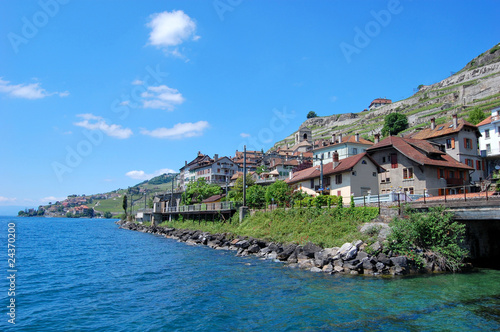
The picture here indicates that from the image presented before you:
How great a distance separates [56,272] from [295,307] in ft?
74.8

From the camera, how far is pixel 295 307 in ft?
54.6

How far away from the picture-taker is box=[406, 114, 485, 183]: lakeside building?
51844mm

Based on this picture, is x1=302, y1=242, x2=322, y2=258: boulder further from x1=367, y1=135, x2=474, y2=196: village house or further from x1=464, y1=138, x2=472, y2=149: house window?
x1=464, y1=138, x2=472, y2=149: house window

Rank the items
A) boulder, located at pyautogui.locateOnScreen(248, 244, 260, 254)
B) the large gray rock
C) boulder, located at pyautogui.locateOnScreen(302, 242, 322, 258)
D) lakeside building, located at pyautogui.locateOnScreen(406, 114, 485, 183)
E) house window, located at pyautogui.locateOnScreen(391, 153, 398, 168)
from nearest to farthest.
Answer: the large gray rock < boulder, located at pyautogui.locateOnScreen(302, 242, 322, 258) < boulder, located at pyautogui.locateOnScreen(248, 244, 260, 254) < house window, located at pyautogui.locateOnScreen(391, 153, 398, 168) < lakeside building, located at pyautogui.locateOnScreen(406, 114, 485, 183)

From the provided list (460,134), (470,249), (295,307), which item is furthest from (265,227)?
(460,134)

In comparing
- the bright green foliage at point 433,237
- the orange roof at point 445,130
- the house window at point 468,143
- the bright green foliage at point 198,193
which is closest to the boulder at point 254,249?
the bright green foliage at point 433,237

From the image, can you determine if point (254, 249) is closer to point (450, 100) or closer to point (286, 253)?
point (286, 253)

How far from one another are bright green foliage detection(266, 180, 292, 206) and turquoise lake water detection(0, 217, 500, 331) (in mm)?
19091

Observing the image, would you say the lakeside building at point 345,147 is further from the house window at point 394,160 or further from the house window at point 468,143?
the house window at point 394,160

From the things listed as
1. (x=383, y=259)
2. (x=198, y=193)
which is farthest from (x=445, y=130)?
(x=198, y=193)

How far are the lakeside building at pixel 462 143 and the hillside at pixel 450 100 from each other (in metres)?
43.2

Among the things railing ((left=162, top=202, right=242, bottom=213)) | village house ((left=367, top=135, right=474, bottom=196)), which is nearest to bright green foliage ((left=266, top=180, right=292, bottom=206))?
railing ((left=162, top=202, right=242, bottom=213))

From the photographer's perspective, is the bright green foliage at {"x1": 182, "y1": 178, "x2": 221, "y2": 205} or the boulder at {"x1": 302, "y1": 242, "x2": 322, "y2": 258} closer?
the boulder at {"x1": 302, "y1": 242, "x2": 322, "y2": 258}

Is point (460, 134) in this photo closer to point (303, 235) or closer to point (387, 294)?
point (303, 235)
